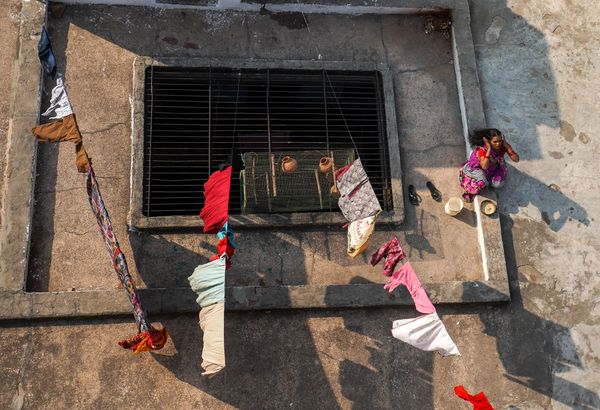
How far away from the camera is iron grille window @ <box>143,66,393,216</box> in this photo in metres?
8.16

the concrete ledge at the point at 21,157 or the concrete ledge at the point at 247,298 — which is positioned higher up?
the concrete ledge at the point at 21,157

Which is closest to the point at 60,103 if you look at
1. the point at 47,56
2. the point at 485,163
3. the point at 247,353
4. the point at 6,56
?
the point at 47,56

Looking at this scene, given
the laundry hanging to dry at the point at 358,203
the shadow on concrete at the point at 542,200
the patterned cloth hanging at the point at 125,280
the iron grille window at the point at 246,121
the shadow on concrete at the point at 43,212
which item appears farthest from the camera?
the shadow on concrete at the point at 542,200

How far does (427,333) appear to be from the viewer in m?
6.50

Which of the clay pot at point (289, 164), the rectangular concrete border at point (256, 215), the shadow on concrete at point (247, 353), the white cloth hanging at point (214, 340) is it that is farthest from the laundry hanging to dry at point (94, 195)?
the clay pot at point (289, 164)

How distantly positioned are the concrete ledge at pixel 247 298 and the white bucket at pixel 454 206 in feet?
3.49

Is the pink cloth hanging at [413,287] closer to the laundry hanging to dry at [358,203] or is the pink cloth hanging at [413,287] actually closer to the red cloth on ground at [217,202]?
the laundry hanging to dry at [358,203]

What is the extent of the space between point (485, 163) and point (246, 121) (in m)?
3.72

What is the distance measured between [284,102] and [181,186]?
2.13 m

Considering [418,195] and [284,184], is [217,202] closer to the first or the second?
[284,184]

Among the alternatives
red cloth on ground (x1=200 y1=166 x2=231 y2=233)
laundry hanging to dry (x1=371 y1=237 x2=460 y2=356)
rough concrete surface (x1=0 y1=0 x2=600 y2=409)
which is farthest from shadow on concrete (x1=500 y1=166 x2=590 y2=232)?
red cloth on ground (x1=200 y1=166 x2=231 y2=233)

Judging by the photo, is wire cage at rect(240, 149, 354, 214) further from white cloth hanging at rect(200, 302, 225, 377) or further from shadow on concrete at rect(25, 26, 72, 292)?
shadow on concrete at rect(25, 26, 72, 292)

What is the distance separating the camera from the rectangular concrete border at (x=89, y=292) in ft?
22.9

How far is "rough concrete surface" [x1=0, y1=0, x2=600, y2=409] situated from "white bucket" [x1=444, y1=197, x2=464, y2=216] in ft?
2.61
